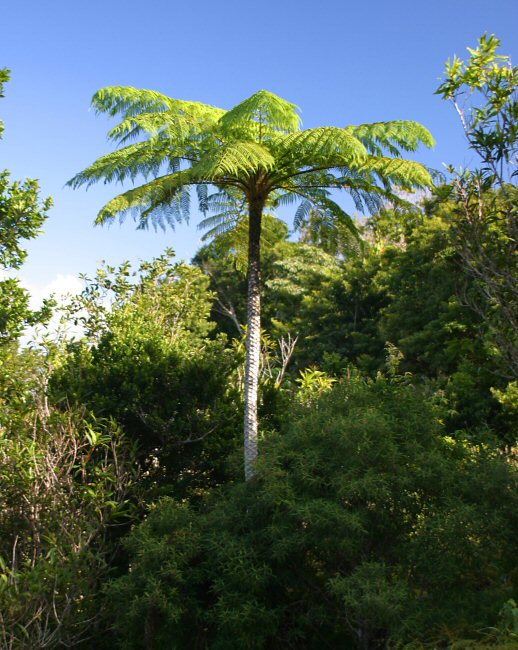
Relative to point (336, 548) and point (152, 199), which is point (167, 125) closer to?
point (152, 199)

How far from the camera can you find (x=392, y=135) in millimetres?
9781

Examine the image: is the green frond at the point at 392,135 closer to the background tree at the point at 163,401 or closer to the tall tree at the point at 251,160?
the tall tree at the point at 251,160

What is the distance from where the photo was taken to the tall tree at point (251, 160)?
913cm

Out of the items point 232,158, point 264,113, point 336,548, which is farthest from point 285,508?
point 264,113

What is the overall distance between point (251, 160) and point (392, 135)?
6.95 feet

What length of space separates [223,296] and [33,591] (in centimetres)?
3469

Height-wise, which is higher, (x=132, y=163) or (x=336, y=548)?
(x=132, y=163)

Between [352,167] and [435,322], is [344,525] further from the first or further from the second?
[435,322]

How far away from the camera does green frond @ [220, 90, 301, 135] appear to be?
8953mm

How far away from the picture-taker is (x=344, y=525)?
6.98m

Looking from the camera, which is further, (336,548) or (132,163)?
(132,163)

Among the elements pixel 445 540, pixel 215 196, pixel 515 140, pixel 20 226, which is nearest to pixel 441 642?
pixel 445 540

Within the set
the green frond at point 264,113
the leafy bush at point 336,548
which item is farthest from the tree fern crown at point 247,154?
the leafy bush at point 336,548

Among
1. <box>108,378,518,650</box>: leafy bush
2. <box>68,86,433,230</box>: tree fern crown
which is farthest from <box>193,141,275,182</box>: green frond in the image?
<box>108,378,518,650</box>: leafy bush
